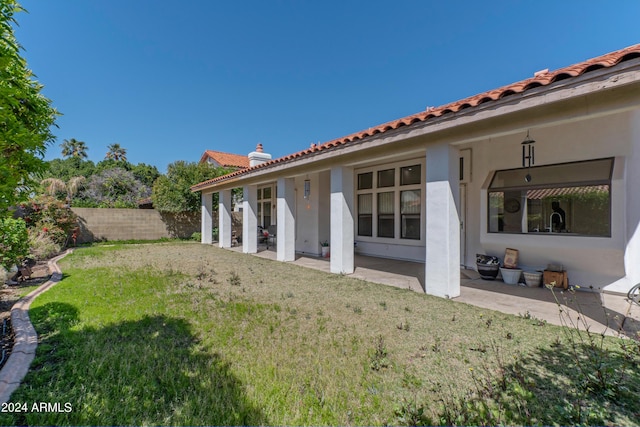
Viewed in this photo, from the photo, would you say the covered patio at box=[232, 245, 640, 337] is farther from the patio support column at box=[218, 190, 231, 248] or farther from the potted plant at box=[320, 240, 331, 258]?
the patio support column at box=[218, 190, 231, 248]

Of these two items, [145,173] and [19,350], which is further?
[145,173]

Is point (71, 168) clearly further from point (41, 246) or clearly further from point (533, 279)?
point (533, 279)

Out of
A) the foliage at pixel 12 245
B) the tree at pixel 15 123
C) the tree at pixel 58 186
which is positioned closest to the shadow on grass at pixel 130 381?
the tree at pixel 15 123

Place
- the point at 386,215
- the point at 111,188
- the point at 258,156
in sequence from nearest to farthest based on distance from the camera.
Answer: the point at 386,215, the point at 258,156, the point at 111,188

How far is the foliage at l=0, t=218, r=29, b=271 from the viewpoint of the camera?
23.2ft

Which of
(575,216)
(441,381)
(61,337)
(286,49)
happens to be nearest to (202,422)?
(441,381)

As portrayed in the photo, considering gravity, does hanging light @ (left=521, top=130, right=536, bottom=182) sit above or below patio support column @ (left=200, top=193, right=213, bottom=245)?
above

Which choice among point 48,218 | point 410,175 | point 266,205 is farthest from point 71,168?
point 410,175

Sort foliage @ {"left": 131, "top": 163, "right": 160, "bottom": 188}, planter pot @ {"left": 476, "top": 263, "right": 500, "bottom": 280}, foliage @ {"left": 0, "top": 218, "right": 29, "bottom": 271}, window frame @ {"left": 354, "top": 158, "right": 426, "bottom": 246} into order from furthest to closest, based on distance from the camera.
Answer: foliage @ {"left": 131, "top": 163, "right": 160, "bottom": 188}, window frame @ {"left": 354, "top": 158, "right": 426, "bottom": 246}, planter pot @ {"left": 476, "top": 263, "right": 500, "bottom": 280}, foliage @ {"left": 0, "top": 218, "right": 29, "bottom": 271}

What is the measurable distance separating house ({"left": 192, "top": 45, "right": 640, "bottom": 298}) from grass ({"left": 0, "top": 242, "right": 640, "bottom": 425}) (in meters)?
2.13

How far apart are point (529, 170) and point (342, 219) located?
5146 mm

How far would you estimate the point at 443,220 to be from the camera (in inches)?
230

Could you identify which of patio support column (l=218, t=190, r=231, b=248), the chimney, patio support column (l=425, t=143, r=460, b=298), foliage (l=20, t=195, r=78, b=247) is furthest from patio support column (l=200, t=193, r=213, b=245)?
patio support column (l=425, t=143, r=460, b=298)

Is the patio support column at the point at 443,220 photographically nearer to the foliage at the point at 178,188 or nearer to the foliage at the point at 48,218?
the foliage at the point at 48,218
